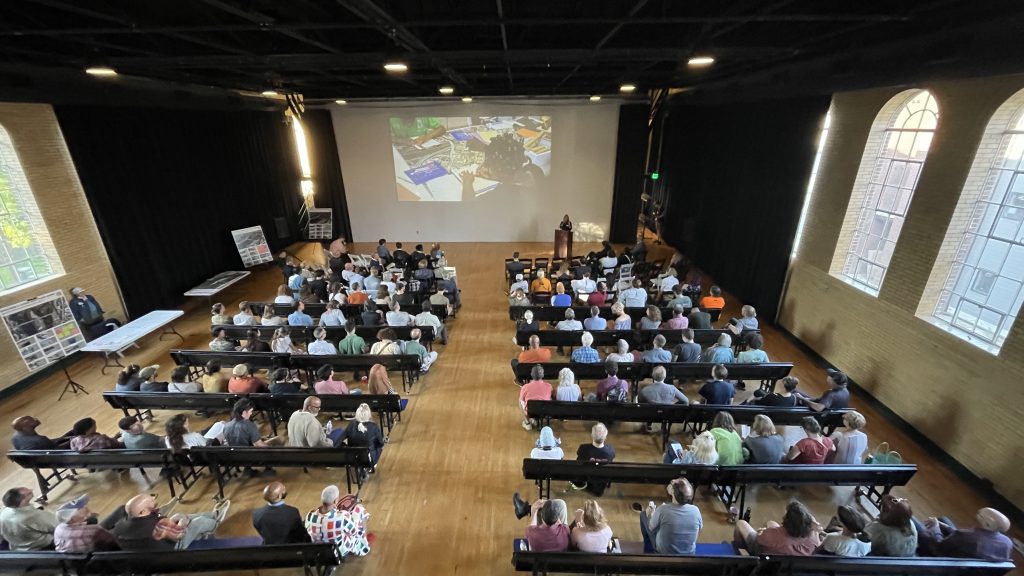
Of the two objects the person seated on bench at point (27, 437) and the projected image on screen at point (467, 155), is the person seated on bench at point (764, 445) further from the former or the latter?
the projected image on screen at point (467, 155)

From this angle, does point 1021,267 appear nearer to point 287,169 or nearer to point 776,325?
point 776,325

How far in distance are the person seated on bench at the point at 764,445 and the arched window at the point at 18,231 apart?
10500 millimetres

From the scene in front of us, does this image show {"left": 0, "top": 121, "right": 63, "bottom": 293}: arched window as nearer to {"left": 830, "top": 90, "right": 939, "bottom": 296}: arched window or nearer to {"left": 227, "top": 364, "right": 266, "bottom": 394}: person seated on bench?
{"left": 227, "top": 364, "right": 266, "bottom": 394}: person seated on bench

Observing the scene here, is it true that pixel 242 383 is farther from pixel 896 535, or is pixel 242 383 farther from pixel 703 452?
pixel 896 535

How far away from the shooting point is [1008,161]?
475 cm

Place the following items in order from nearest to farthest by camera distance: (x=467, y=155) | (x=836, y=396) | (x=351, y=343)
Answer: (x=836, y=396) < (x=351, y=343) < (x=467, y=155)

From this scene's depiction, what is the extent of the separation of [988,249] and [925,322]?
1.02m

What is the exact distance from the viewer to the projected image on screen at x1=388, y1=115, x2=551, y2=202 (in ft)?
45.0

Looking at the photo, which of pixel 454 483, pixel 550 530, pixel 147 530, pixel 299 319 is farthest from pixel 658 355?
pixel 299 319

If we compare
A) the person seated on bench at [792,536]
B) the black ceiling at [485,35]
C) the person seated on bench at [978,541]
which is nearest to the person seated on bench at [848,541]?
the person seated on bench at [792,536]

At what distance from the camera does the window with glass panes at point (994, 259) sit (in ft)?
15.4

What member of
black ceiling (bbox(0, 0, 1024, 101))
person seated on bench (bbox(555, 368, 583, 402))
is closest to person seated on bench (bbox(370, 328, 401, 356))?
person seated on bench (bbox(555, 368, 583, 402))

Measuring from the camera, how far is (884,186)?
6.47m

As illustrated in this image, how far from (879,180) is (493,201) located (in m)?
10.1
